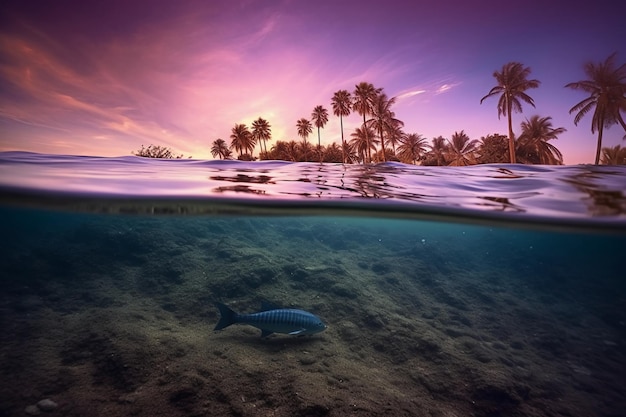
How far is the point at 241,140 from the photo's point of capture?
6588 cm

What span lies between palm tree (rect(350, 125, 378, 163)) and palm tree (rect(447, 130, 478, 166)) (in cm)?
Result: 1490

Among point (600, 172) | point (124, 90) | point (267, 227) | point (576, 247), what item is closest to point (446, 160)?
point (576, 247)

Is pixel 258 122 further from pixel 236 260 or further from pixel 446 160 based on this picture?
→ pixel 236 260

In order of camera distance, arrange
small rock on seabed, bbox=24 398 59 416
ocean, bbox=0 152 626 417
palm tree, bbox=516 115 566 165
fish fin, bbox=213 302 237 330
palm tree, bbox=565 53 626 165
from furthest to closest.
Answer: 1. palm tree, bbox=516 115 566 165
2. palm tree, bbox=565 53 626 165
3. fish fin, bbox=213 302 237 330
4. ocean, bbox=0 152 626 417
5. small rock on seabed, bbox=24 398 59 416

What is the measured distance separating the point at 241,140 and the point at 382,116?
31701mm

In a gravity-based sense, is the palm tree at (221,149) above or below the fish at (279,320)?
above

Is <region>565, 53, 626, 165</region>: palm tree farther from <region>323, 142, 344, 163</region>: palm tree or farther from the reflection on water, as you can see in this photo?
<region>323, 142, 344, 163</region>: palm tree

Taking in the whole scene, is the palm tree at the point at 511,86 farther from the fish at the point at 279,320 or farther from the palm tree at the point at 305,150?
the fish at the point at 279,320

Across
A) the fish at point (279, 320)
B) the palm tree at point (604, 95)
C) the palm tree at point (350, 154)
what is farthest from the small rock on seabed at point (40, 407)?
the palm tree at point (350, 154)

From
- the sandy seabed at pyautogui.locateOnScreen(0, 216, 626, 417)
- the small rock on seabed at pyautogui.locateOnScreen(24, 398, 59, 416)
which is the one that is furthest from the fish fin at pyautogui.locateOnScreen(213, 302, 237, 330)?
the small rock on seabed at pyautogui.locateOnScreen(24, 398, 59, 416)

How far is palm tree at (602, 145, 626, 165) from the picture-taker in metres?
18.6

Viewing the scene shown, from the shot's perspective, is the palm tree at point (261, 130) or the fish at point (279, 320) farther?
the palm tree at point (261, 130)

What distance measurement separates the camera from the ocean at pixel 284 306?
22.1 feet

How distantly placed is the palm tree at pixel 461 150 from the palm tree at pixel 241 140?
42435 millimetres
